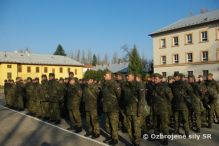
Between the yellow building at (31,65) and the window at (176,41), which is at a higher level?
the window at (176,41)

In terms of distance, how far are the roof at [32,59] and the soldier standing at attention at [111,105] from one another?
5380 centimetres

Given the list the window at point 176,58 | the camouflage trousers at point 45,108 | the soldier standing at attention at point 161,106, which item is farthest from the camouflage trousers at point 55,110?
the window at point 176,58

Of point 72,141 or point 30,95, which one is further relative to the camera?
point 30,95

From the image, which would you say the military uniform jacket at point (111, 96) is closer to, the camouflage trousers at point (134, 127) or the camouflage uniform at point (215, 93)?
the camouflage trousers at point (134, 127)

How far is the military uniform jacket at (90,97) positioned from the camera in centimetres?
1002

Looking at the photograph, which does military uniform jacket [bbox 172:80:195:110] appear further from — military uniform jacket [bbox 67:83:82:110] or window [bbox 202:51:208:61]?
window [bbox 202:51:208:61]

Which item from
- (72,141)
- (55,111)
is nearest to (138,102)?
(72,141)

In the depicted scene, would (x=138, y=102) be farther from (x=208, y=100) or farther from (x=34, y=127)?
(x=34, y=127)

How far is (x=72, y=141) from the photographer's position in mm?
9461

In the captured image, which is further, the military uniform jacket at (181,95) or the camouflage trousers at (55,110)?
the camouflage trousers at (55,110)

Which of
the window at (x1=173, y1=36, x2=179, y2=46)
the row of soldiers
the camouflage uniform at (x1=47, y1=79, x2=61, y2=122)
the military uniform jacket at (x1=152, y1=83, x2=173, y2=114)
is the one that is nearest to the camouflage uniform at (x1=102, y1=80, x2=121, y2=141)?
the row of soldiers

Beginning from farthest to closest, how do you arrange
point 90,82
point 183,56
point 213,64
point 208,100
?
1. point 183,56
2. point 213,64
3. point 208,100
4. point 90,82

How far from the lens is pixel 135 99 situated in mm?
8828

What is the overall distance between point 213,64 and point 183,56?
562 centimetres
